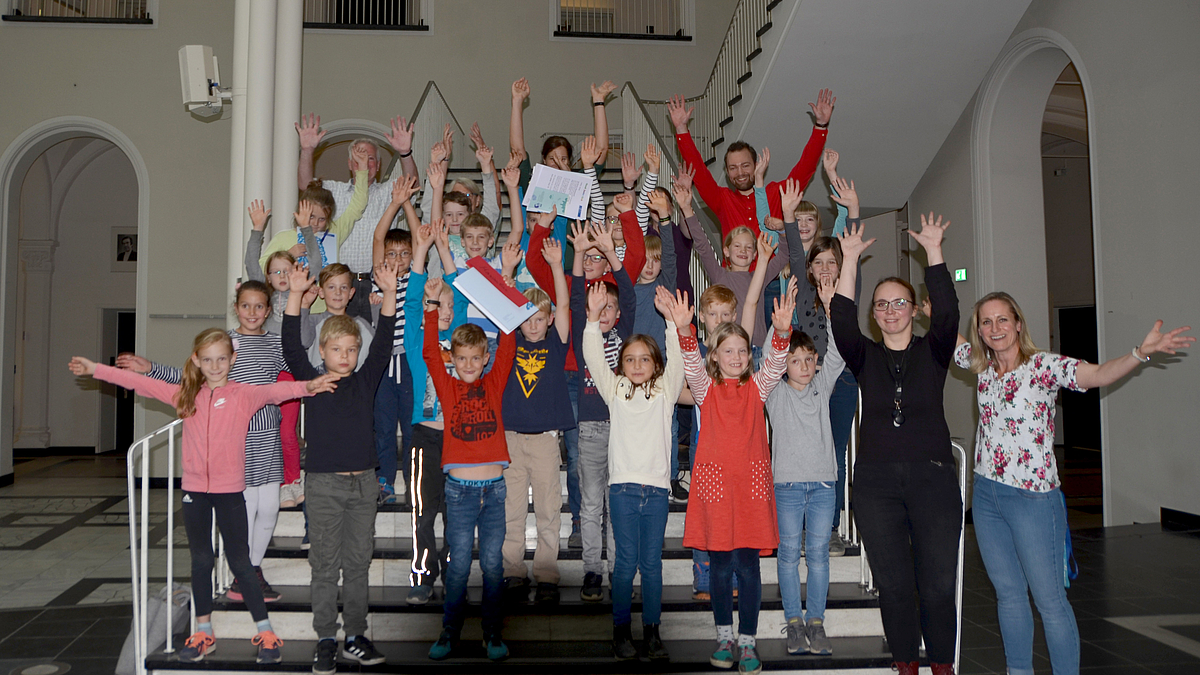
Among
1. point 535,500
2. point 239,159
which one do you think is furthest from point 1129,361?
point 239,159

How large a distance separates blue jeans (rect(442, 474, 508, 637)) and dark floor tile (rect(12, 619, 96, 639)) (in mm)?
2403

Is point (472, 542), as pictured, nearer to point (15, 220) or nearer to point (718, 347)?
point (718, 347)

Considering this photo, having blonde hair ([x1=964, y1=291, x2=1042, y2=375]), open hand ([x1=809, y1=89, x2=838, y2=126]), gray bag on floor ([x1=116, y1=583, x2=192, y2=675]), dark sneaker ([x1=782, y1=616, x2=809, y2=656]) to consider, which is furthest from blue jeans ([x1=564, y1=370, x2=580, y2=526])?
open hand ([x1=809, y1=89, x2=838, y2=126])

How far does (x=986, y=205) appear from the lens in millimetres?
6930

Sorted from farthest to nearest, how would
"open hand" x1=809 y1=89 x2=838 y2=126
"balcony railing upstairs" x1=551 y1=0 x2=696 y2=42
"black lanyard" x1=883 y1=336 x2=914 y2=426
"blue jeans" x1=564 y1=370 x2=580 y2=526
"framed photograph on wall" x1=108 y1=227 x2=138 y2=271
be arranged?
"framed photograph on wall" x1=108 y1=227 x2=138 y2=271 < "balcony railing upstairs" x1=551 y1=0 x2=696 y2=42 < "open hand" x1=809 y1=89 x2=838 y2=126 < "blue jeans" x1=564 y1=370 x2=580 y2=526 < "black lanyard" x1=883 y1=336 x2=914 y2=426

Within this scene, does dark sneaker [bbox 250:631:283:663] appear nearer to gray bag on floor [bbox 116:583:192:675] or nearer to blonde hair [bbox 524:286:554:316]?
gray bag on floor [bbox 116:583:192:675]

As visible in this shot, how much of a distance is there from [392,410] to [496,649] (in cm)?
146

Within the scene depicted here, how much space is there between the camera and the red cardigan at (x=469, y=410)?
3.27m

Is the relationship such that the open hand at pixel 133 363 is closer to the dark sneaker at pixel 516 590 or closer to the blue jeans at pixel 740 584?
the dark sneaker at pixel 516 590

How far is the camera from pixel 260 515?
3.56 meters

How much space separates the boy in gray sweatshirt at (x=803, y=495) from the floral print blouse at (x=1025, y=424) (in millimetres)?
635

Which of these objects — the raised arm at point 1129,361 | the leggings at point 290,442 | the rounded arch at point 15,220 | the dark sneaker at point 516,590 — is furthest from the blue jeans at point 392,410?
the rounded arch at point 15,220

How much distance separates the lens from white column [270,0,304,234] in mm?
5258

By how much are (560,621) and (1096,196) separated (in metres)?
5.27
